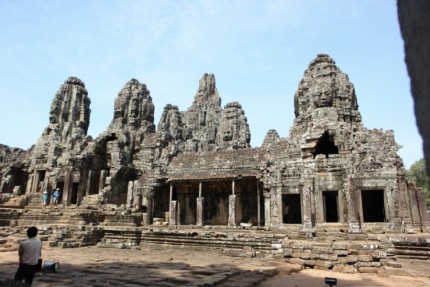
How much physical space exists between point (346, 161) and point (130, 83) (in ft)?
78.8

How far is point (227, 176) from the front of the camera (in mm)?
20344

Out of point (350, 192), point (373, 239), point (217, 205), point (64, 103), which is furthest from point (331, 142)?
point (64, 103)

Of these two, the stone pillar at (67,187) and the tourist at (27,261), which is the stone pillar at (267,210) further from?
the stone pillar at (67,187)

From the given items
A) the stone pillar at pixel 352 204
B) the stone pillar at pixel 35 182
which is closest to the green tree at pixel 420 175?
the stone pillar at pixel 352 204

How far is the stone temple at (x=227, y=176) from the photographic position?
15.4 m

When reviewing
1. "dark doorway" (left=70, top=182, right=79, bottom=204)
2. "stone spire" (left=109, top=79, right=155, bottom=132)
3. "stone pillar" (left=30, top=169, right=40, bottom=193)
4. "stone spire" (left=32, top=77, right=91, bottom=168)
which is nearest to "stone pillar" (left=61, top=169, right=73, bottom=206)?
"dark doorway" (left=70, top=182, right=79, bottom=204)

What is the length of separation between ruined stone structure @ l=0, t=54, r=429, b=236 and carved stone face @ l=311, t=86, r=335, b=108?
0.21 feet

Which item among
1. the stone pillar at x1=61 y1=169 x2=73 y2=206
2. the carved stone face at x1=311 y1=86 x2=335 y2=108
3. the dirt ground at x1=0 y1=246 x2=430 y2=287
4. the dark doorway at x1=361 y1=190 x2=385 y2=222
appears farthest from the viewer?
the stone pillar at x1=61 y1=169 x2=73 y2=206

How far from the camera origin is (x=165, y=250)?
1580 centimetres

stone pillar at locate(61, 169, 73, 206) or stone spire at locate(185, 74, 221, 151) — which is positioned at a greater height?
stone spire at locate(185, 74, 221, 151)

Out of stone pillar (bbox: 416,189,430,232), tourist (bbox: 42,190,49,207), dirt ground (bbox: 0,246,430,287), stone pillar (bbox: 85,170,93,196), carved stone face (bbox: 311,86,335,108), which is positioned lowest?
dirt ground (bbox: 0,246,430,287)

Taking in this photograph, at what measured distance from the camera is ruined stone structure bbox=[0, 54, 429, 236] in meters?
15.7

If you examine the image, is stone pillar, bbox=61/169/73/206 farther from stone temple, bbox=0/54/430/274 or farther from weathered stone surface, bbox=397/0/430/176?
weathered stone surface, bbox=397/0/430/176

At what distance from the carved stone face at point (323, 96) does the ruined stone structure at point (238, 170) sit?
0.06 m
